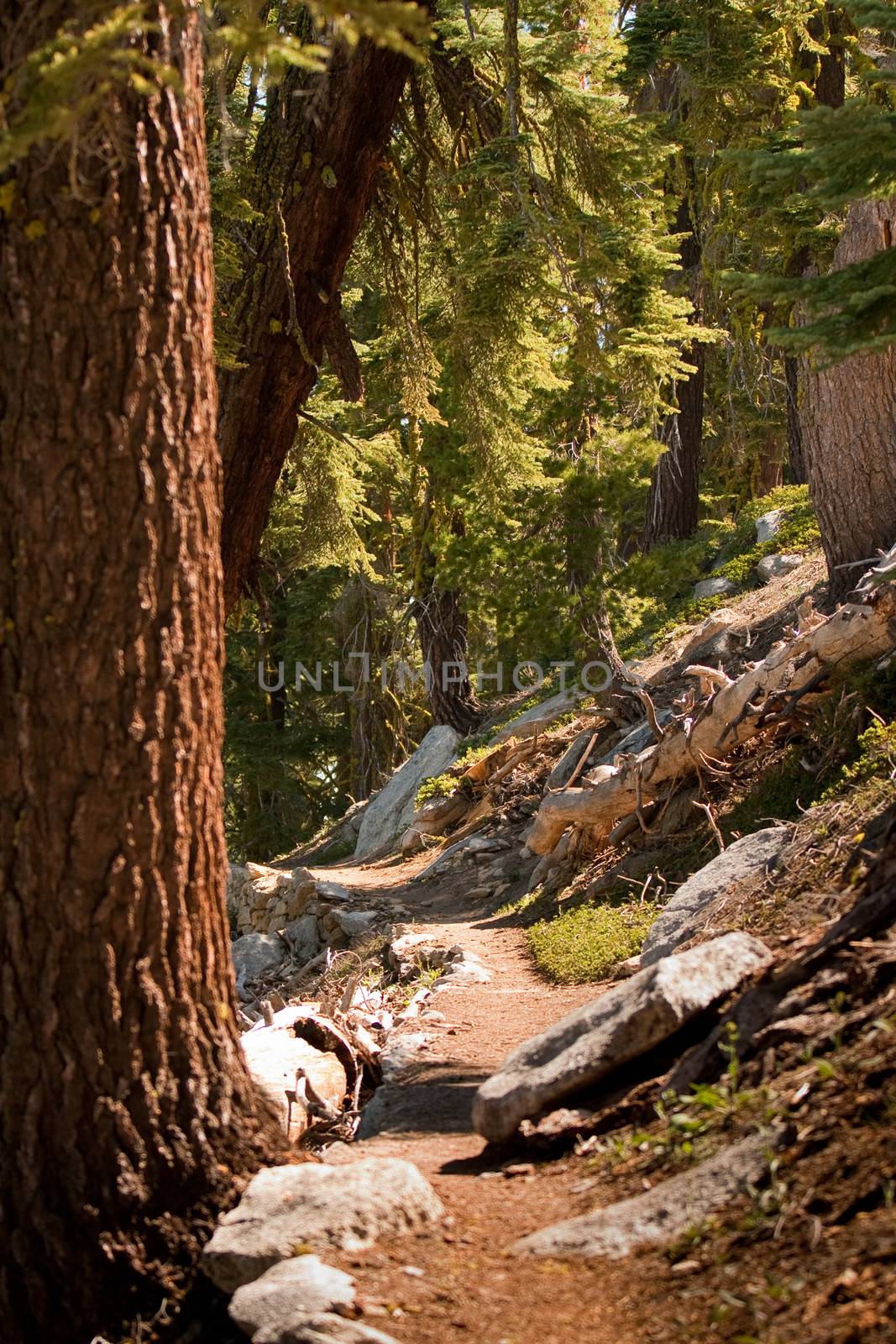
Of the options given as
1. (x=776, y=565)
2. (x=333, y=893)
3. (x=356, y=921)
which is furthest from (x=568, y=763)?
(x=776, y=565)

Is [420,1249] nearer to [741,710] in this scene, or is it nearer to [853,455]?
[741,710]

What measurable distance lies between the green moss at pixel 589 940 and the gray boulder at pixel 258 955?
3648mm

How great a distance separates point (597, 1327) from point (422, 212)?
7.90m

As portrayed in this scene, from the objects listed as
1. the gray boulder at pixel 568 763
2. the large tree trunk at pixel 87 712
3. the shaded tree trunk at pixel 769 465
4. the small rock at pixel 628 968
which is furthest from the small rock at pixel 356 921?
the shaded tree trunk at pixel 769 465

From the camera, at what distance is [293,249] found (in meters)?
8.09

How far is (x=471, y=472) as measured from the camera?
15.2 metres

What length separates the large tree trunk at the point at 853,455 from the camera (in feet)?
34.7

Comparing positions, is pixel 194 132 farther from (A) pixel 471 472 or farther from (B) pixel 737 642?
(A) pixel 471 472

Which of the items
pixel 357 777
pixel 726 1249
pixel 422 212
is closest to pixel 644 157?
pixel 422 212

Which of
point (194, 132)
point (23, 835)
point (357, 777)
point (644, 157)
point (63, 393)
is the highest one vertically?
point (644, 157)

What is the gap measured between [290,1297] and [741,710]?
658cm

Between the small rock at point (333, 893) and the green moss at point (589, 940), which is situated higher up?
the green moss at point (589, 940)

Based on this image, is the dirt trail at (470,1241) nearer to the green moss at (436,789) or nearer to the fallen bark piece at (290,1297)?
the fallen bark piece at (290,1297)

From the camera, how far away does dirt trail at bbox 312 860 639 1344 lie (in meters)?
3.27
